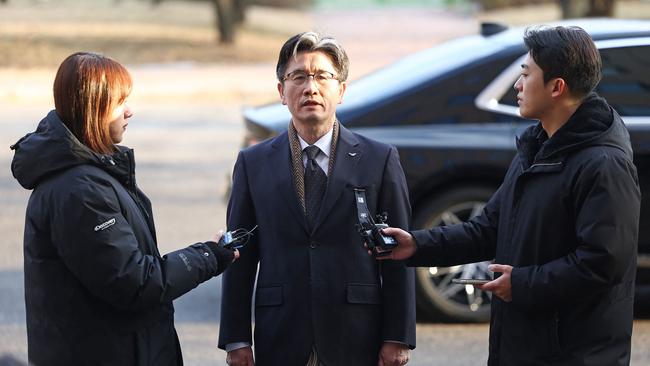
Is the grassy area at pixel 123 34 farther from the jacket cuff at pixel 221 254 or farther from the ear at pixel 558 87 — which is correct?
the ear at pixel 558 87

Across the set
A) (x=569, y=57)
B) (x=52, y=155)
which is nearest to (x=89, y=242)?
(x=52, y=155)

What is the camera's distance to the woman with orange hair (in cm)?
362

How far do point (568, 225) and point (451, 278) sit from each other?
12.7ft

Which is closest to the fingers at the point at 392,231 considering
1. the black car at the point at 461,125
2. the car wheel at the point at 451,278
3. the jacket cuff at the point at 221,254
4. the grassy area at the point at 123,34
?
the jacket cuff at the point at 221,254

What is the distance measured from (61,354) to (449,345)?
3796 mm

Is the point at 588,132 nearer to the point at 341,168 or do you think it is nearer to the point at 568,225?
the point at 568,225

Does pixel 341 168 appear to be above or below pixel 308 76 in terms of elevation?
below

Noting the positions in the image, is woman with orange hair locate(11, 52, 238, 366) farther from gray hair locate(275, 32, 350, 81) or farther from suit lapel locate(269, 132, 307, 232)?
gray hair locate(275, 32, 350, 81)

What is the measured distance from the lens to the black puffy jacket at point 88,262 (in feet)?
11.9

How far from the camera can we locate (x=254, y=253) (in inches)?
165

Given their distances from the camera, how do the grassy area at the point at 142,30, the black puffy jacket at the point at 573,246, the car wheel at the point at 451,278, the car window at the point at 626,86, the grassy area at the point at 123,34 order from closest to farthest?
1. the black puffy jacket at the point at 573,246
2. the car window at the point at 626,86
3. the car wheel at the point at 451,278
4. the grassy area at the point at 123,34
5. the grassy area at the point at 142,30

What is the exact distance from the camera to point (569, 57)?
3.66 meters

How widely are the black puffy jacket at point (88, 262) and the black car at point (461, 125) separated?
3729 millimetres

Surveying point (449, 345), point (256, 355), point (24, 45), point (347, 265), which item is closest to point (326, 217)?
point (347, 265)
